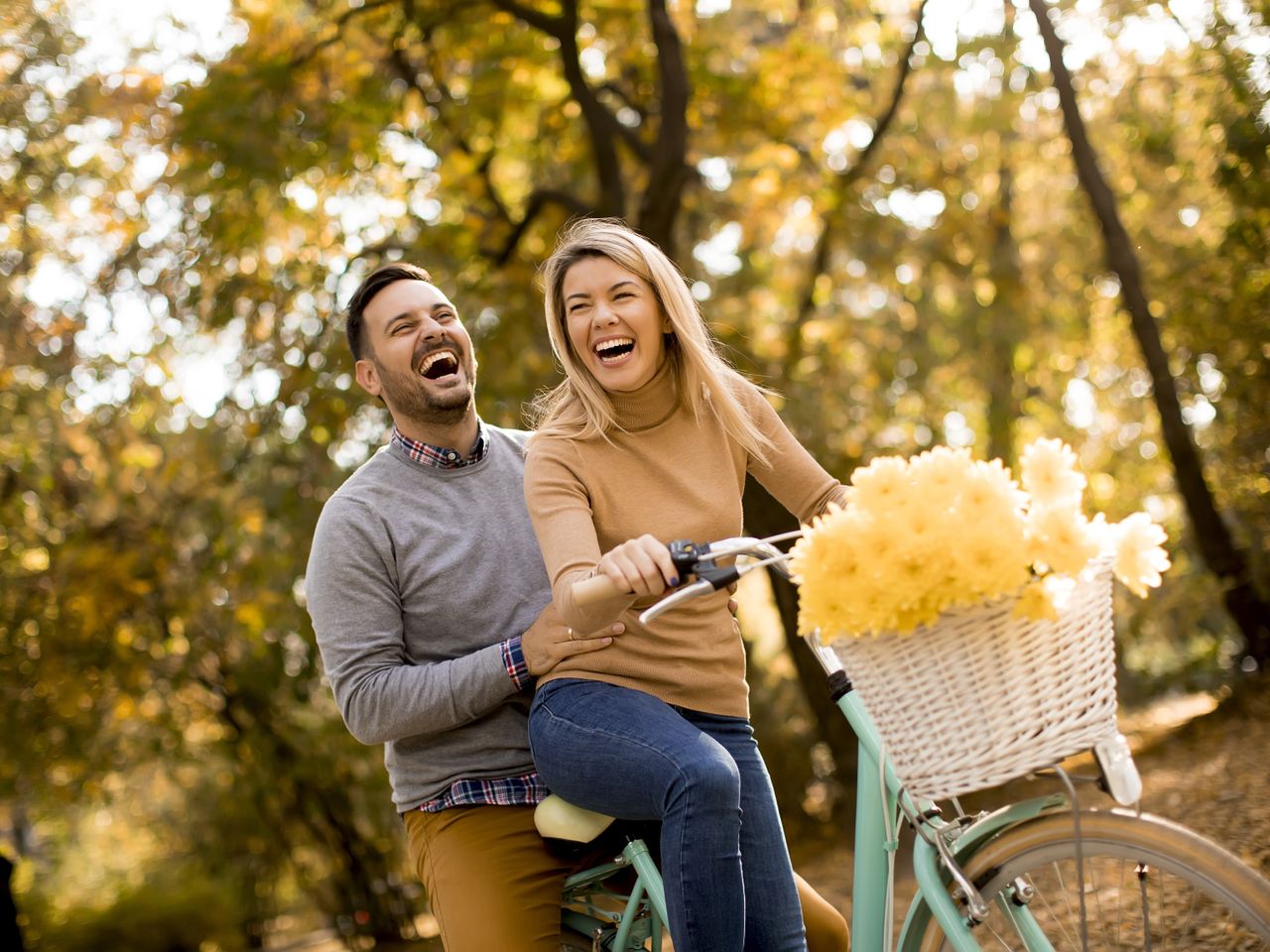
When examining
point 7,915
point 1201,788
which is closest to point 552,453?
point 1201,788

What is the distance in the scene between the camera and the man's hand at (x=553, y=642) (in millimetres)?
2568

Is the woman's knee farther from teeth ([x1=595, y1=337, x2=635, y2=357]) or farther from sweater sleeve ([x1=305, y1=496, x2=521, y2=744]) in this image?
teeth ([x1=595, y1=337, x2=635, y2=357])

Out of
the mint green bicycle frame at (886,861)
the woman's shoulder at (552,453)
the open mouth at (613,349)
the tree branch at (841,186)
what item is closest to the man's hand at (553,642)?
the woman's shoulder at (552,453)

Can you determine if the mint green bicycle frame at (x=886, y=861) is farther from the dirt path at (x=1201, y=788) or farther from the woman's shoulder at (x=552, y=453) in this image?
the dirt path at (x=1201, y=788)

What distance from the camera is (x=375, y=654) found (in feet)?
9.27

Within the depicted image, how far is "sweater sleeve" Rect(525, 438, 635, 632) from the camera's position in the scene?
2.26 meters

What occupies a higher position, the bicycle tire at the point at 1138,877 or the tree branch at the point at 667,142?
the tree branch at the point at 667,142

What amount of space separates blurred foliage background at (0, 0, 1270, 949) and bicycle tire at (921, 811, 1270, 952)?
17.2ft

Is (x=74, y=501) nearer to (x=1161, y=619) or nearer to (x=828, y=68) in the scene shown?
(x=828, y=68)

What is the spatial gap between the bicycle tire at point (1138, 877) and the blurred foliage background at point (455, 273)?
5250 millimetres

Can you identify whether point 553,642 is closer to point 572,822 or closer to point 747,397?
point 572,822

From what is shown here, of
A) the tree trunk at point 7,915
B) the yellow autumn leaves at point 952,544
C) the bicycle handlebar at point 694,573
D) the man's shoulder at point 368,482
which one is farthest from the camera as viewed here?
the tree trunk at point 7,915

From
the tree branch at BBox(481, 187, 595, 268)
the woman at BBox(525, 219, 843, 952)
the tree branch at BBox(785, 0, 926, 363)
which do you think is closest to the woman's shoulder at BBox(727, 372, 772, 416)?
the woman at BBox(525, 219, 843, 952)

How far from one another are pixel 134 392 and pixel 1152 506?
1001cm
